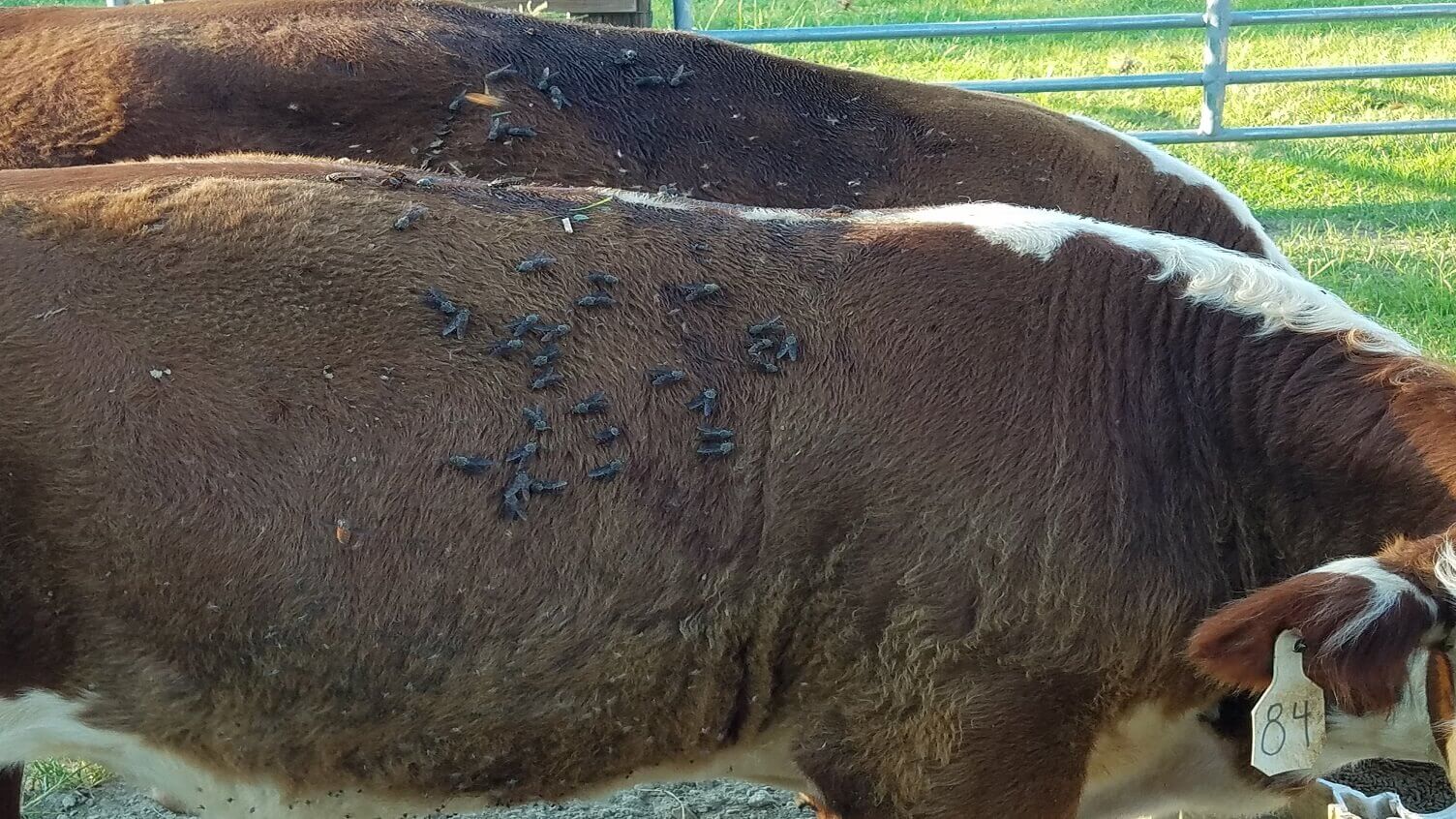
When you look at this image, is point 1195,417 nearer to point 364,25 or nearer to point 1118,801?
point 1118,801

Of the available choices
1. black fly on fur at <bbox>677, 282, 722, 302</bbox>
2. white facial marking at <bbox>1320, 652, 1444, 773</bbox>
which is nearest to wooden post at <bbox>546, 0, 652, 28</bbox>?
black fly on fur at <bbox>677, 282, 722, 302</bbox>

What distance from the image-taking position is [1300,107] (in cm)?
995

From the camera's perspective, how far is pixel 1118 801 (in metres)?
3.02

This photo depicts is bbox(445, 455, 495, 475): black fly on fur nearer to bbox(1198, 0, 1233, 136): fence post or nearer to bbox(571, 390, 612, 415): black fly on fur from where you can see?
bbox(571, 390, 612, 415): black fly on fur

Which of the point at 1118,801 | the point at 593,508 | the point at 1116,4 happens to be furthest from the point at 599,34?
the point at 1116,4

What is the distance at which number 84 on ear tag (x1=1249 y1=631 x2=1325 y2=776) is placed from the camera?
2.40 m

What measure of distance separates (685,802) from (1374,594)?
211 centimetres

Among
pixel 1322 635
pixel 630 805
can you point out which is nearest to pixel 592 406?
pixel 1322 635

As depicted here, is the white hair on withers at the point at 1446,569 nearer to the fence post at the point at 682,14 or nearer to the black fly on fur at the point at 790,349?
the black fly on fur at the point at 790,349

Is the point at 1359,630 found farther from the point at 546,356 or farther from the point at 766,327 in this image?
the point at 546,356

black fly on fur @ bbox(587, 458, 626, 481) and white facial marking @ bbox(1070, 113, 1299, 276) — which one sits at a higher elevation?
white facial marking @ bbox(1070, 113, 1299, 276)

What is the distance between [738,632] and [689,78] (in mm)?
2432

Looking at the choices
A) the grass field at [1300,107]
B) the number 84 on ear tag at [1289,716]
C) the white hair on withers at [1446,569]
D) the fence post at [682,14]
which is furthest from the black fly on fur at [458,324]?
the fence post at [682,14]

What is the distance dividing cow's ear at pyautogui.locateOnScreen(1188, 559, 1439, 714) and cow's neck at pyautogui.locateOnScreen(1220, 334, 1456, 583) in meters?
0.33
